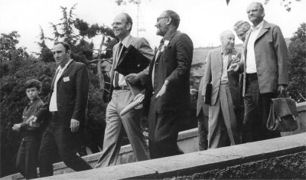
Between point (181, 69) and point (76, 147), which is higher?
point (181, 69)

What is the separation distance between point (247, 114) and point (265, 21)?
1054 millimetres

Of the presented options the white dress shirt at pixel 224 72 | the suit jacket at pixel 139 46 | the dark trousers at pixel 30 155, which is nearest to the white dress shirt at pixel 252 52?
the white dress shirt at pixel 224 72

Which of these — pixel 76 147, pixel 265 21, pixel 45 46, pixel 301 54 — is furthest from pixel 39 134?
pixel 301 54

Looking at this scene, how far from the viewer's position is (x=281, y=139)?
17.2 ft

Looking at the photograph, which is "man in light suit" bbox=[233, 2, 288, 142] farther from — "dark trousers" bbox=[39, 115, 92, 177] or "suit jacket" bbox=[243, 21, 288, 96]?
"dark trousers" bbox=[39, 115, 92, 177]

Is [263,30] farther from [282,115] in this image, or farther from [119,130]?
[119,130]

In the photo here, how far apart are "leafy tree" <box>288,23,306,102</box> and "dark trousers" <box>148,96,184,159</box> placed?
75.1 feet

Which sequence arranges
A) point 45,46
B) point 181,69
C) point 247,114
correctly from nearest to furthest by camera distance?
1. point 181,69
2. point 247,114
3. point 45,46

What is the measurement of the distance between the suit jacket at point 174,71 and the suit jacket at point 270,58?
34.2 inches

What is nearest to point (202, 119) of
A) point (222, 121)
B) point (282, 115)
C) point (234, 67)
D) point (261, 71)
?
point (222, 121)

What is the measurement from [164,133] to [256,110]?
3.94 ft

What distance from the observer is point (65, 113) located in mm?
7109

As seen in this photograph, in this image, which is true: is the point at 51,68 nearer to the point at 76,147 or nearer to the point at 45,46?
the point at 45,46

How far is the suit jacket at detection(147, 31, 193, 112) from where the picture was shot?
607 cm
